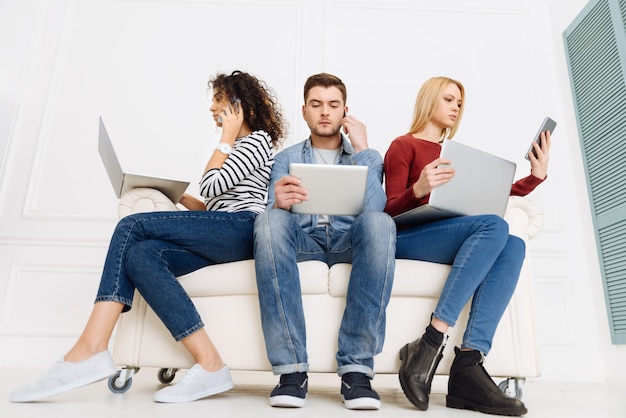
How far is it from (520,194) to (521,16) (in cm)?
178

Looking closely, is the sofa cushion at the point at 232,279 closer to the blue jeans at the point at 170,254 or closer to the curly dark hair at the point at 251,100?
the blue jeans at the point at 170,254

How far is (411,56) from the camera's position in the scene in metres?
2.87

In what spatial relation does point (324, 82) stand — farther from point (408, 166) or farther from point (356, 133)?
point (408, 166)

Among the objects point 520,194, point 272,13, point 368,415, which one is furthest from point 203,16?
point 368,415

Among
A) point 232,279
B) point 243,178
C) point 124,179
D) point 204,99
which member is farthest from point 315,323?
point 204,99

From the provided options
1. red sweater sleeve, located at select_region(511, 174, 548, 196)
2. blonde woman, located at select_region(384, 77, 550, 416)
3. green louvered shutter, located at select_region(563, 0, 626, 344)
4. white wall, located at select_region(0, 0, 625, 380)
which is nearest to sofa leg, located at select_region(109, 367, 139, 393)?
blonde woman, located at select_region(384, 77, 550, 416)

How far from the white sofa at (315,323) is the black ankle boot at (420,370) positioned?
0.48 feet

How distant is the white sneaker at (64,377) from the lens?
43.3 inches

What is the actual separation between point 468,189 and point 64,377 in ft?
3.70

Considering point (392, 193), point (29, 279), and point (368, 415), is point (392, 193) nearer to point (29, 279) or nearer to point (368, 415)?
point (368, 415)

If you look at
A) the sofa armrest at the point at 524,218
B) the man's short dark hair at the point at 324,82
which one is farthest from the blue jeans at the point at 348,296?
the man's short dark hair at the point at 324,82

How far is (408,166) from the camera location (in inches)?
64.7

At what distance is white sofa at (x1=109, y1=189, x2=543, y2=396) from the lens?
1.37 m

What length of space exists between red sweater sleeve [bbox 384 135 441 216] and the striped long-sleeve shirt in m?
0.40
